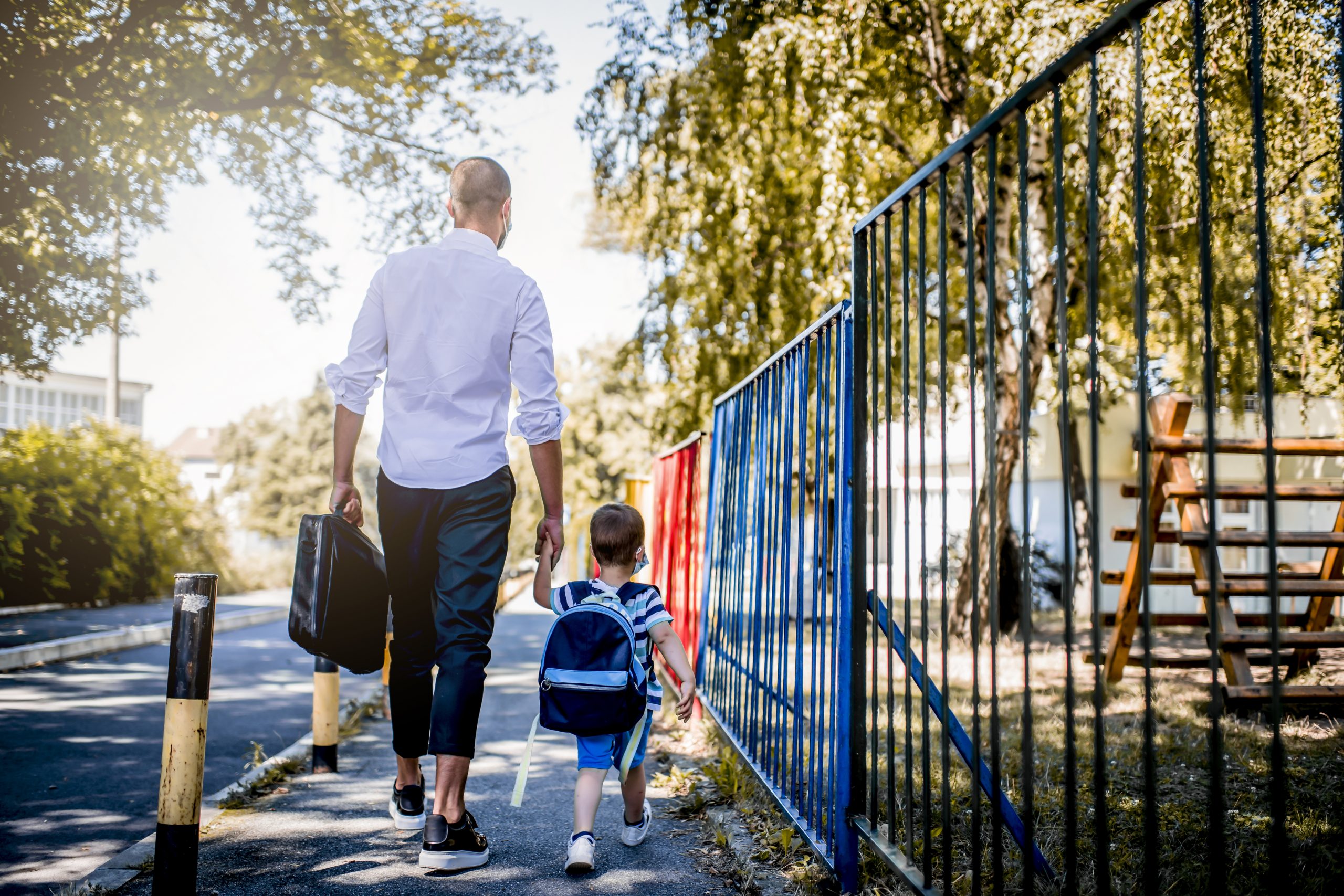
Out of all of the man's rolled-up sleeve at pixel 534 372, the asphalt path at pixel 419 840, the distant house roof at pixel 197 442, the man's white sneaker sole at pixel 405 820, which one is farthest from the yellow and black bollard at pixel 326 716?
the distant house roof at pixel 197 442

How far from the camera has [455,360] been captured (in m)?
3.14

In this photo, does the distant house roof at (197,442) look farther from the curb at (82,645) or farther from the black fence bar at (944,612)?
the black fence bar at (944,612)

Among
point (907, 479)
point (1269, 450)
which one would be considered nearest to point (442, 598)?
point (907, 479)

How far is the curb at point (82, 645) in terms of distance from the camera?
7.89m

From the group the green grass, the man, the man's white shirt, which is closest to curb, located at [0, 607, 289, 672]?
the man

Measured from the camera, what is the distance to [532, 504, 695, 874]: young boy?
3.09 meters

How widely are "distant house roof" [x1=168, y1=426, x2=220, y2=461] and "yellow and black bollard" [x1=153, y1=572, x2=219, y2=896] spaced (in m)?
88.1

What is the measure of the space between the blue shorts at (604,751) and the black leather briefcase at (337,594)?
819 millimetres

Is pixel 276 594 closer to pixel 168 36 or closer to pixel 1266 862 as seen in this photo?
pixel 168 36

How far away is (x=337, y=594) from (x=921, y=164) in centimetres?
884

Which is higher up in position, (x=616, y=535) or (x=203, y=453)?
(x=203, y=453)

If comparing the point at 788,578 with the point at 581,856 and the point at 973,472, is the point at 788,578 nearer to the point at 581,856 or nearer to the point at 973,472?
the point at 581,856

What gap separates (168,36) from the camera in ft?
34.1

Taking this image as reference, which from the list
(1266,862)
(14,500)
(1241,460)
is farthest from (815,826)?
(1241,460)
